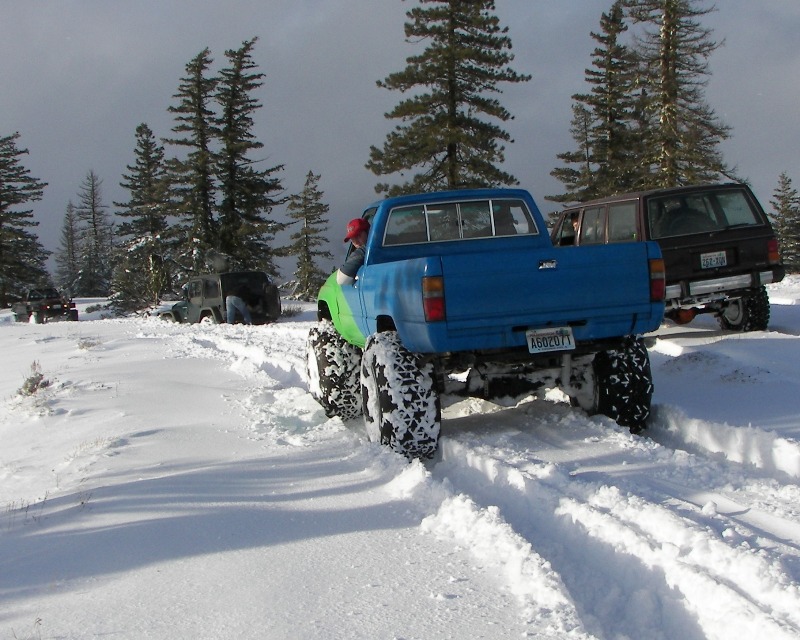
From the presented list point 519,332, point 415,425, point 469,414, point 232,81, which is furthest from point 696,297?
point 232,81

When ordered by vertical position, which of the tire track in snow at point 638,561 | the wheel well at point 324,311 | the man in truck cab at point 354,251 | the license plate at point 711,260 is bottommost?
the tire track in snow at point 638,561

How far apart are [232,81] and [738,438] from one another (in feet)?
137

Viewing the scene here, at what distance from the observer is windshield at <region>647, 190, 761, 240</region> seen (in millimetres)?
9547

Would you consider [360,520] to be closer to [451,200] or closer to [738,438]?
[738,438]

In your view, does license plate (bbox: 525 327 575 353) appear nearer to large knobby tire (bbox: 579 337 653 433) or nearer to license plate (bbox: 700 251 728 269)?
large knobby tire (bbox: 579 337 653 433)

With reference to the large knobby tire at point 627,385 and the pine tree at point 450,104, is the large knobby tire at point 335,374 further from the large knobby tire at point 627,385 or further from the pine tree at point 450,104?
the pine tree at point 450,104

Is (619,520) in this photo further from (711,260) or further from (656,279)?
(711,260)

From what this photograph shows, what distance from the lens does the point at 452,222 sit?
647 cm

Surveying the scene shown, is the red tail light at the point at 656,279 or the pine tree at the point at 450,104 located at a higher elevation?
the pine tree at the point at 450,104

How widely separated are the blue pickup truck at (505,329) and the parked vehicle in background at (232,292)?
16.0 m

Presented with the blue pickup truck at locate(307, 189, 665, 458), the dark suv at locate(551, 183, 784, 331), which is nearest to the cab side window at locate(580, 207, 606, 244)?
the dark suv at locate(551, 183, 784, 331)

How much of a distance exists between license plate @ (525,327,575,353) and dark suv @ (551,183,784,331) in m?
4.74

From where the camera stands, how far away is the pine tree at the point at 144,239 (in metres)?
40.7

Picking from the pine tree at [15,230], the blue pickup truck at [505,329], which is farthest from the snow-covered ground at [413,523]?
the pine tree at [15,230]
